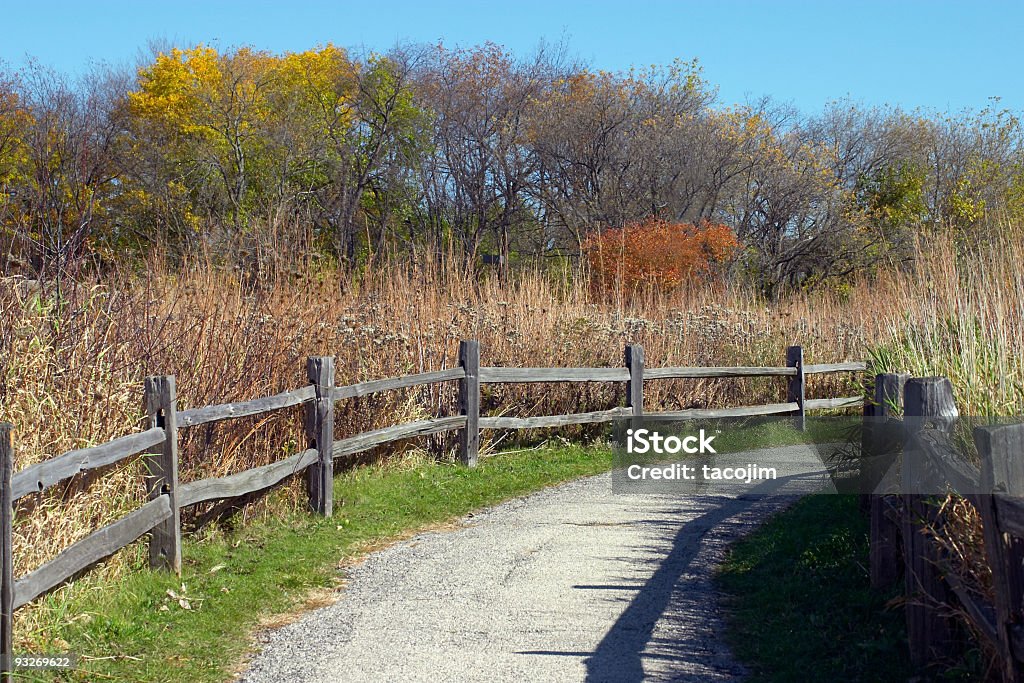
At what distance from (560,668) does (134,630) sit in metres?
2.31

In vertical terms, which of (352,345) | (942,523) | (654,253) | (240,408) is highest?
(654,253)

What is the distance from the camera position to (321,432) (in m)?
8.68

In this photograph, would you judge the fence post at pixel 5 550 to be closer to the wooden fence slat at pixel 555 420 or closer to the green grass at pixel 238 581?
the green grass at pixel 238 581

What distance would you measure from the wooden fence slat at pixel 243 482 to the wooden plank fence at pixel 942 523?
4.33 metres

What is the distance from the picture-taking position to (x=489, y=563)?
735 centimetres

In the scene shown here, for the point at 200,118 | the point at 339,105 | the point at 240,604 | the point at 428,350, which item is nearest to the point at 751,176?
the point at 339,105

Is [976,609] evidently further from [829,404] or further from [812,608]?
[829,404]

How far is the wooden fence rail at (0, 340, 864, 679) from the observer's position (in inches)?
188

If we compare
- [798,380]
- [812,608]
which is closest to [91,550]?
[812,608]

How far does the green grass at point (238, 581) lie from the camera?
205 inches

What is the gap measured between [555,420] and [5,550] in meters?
8.24

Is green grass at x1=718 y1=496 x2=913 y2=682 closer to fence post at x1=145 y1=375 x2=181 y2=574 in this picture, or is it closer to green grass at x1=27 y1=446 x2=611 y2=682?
green grass at x1=27 y1=446 x2=611 y2=682

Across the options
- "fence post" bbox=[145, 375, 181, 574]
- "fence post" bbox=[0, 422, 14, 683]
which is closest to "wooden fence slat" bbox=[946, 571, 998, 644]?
"fence post" bbox=[0, 422, 14, 683]

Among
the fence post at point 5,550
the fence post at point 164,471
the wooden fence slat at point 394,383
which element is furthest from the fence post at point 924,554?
the wooden fence slat at point 394,383
